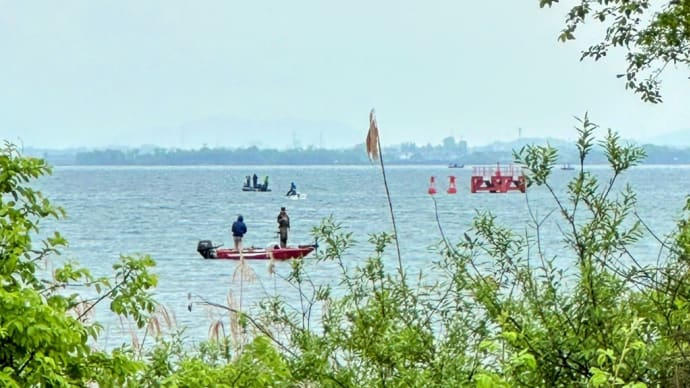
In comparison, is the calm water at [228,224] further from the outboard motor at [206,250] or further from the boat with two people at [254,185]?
the boat with two people at [254,185]

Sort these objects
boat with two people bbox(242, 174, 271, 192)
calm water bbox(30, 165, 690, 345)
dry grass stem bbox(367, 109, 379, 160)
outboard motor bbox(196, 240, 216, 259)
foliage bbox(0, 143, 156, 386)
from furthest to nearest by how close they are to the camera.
Result: boat with two people bbox(242, 174, 271, 192) < outboard motor bbox(196, 240, 216, 259) < calm water bbox(30, 165, 690, 345) < dry grass stem bbox(367, 109, 379, 160) < foliage bbox(0, 143, 156, 386)

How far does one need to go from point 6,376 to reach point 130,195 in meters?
90.2

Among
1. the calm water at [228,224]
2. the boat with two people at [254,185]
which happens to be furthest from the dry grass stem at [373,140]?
the boat with two people at [254,185]

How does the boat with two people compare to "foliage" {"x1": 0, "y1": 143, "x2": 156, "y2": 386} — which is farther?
the boat with two people

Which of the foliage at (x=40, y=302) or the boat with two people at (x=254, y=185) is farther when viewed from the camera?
the boat with two people at (x=254, y=185)

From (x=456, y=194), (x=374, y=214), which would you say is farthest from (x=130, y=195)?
(x=374, y=214)

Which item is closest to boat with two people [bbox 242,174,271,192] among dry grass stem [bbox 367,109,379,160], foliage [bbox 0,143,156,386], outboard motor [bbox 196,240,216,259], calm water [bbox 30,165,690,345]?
calm water [bbox 30,165,690,345]

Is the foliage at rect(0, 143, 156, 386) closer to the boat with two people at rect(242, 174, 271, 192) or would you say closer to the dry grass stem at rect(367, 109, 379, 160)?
the dry grass stem at rect(367, 109, 379, 160)

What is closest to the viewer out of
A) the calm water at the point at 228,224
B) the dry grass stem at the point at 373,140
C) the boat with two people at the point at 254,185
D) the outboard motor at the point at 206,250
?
the dry grass stem at the point at 373,140

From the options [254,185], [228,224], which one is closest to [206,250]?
[228,224]

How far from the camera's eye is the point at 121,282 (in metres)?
3.93

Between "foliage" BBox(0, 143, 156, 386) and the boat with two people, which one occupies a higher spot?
"foliage" BBox(0, 143, 156, 386)

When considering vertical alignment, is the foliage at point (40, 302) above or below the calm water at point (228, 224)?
above

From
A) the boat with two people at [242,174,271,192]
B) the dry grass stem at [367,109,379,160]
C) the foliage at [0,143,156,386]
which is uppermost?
the dry grass stem at [367,109,379,160]
